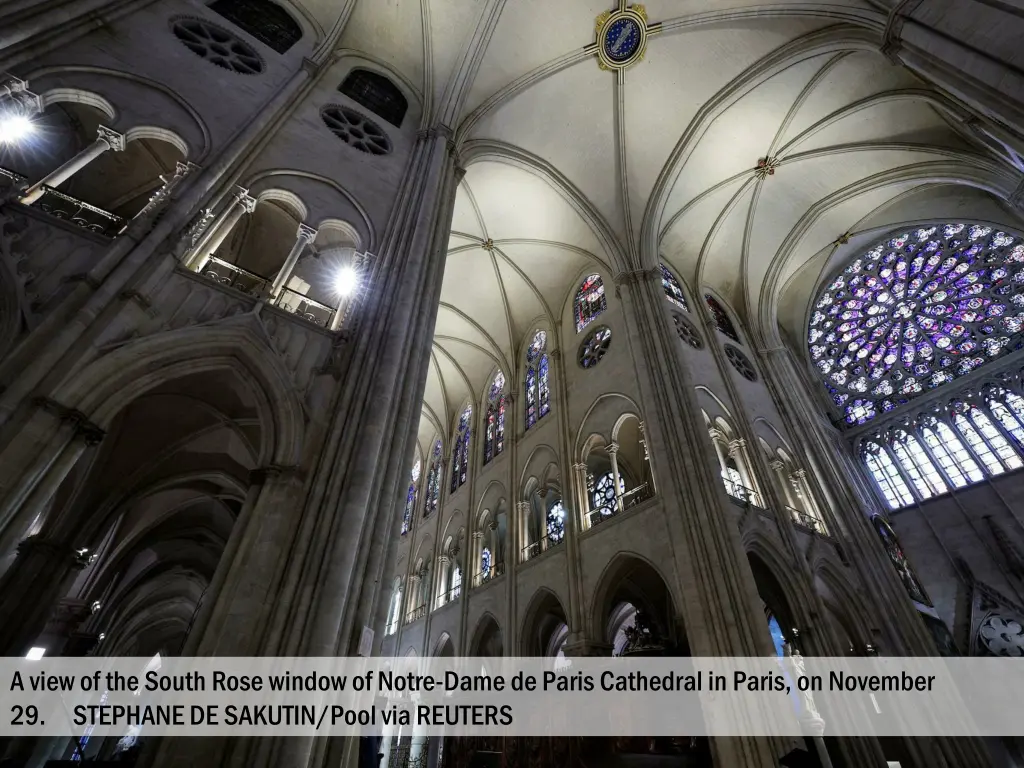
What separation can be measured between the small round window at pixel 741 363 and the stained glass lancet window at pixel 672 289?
1.86m

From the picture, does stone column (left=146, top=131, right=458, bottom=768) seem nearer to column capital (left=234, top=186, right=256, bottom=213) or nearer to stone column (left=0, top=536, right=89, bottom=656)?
column capital (left=234, top=186, right=256, bottom=213)

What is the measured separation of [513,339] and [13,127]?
43.2 feet

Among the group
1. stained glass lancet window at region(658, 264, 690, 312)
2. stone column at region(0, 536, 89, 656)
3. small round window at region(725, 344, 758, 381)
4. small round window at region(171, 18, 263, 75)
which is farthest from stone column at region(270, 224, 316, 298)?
small round window at region(725, 344, 758, 381)

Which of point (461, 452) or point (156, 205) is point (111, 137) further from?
point (461, 452)

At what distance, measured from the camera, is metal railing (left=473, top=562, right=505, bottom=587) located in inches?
507

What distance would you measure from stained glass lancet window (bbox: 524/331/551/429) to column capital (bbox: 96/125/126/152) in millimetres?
10755

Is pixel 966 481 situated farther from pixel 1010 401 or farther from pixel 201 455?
pixel 201 455

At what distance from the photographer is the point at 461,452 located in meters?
18.0

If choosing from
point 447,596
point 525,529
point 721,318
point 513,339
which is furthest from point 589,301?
point 447,596

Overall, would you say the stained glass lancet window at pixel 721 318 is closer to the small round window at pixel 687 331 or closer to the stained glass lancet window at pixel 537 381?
the small round window at pixel 687 331

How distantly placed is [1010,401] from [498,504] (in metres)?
13.8

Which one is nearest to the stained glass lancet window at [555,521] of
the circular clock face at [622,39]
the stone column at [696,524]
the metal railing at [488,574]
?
the metal railing at [488,574]

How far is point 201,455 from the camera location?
8484 millimetres

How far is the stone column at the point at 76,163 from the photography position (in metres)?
4.78
